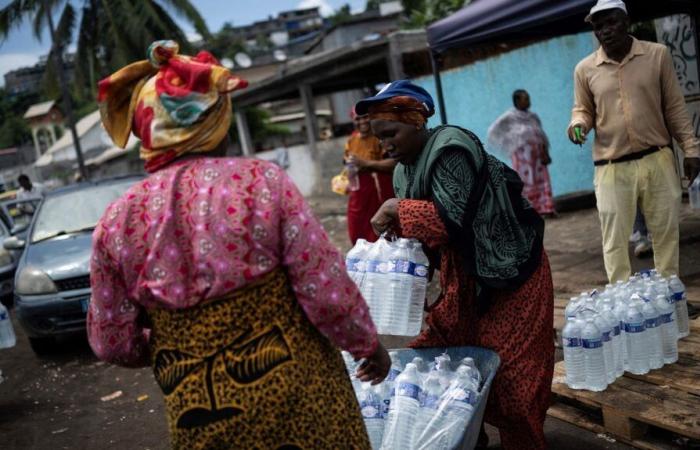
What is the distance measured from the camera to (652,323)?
3445mm

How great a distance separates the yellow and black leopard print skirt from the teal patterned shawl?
1.03 metres

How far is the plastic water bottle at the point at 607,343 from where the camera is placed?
3.38m

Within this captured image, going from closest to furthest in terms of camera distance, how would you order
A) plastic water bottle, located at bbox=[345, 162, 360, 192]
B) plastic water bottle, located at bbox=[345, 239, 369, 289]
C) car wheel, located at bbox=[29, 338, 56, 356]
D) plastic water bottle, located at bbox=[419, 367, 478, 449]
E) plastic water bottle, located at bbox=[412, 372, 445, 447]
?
plastic water bottle, located at bbox=[419, 367, 478, 449], plastic water bottle, located at bbox=[412, 372, 445, 447], plastic water bottle, located at bbox=[345, 239, 369, 289], plastic water bottle, located at bbox=[345, 162, 360, 192], car wheel, located at bbox=[29, 338, 56, 356]

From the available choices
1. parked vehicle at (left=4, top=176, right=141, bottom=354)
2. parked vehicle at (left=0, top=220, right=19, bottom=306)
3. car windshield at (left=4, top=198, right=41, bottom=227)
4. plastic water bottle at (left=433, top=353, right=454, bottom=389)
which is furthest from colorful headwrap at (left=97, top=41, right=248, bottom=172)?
car windshield at (left=4, top=198, right=41, bottom=227)

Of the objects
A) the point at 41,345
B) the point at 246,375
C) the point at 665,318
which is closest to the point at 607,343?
the point at 665,318

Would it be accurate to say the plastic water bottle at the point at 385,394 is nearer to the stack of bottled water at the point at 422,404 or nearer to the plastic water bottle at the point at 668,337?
A: the stack of bottled water at the point at 422,404

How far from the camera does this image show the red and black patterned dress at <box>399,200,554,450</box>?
107 inches

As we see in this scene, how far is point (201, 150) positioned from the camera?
1.81m

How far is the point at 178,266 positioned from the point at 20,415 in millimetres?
4381

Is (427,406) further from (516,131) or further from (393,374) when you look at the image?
(516,131)

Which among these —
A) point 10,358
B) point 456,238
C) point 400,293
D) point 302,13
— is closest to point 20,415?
point 10,358

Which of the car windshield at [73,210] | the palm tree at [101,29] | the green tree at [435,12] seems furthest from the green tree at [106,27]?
the car windshield at [73,210]

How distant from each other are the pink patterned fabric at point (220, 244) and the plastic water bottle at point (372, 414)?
104cm

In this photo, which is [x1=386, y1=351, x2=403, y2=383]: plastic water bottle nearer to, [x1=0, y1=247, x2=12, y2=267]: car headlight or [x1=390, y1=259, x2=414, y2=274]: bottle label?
[x1=390, y1=259, x2=414, y2=274]: bottle label
